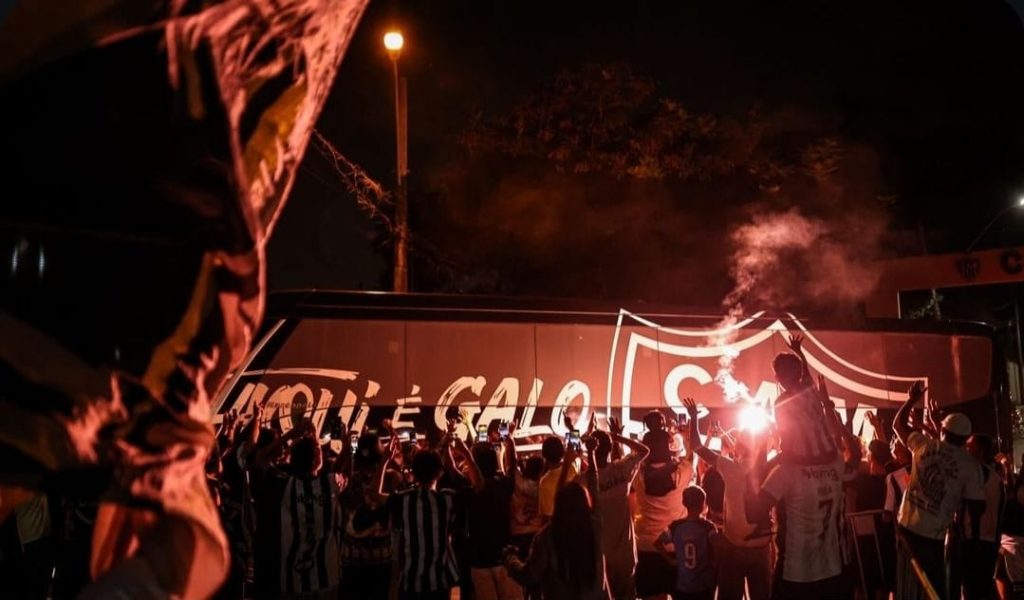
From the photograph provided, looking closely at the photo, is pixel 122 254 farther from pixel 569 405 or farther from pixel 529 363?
pixel 569 405

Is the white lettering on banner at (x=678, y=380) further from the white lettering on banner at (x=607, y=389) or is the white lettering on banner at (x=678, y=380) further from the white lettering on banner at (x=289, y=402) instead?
the white lettering on banner at (x=289, y=402)

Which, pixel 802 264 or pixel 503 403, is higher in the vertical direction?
pixel 802 264

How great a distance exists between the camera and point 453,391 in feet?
50.9

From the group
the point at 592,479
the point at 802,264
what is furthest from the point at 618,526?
the point at 802,264

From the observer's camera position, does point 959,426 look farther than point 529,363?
No

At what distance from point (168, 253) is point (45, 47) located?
0.51m

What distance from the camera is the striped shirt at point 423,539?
681cm

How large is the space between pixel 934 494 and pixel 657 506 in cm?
208

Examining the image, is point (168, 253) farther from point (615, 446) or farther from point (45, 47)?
point (615, 446)

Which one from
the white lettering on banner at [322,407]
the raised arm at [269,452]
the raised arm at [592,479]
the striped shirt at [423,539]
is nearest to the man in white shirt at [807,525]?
the raised arm at [592,479]

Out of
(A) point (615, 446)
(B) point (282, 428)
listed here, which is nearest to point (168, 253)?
(A) point (615, 446)

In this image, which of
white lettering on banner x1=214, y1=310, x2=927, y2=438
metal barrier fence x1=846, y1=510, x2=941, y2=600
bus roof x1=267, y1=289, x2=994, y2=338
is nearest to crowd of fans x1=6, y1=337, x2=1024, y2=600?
metal barrier fence x1=846, y1=510, x2=941, y2=600

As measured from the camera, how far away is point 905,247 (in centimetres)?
3378

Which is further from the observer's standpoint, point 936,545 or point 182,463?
point 936,545
